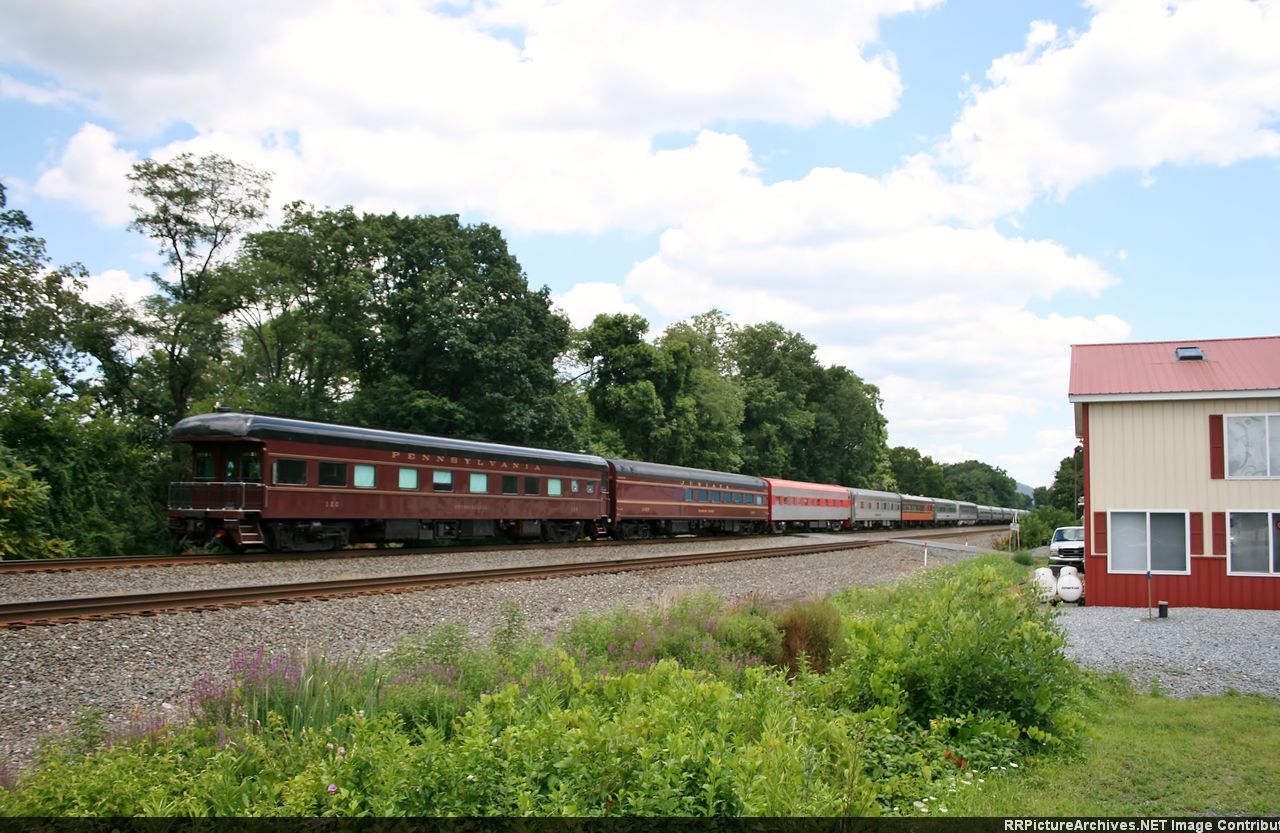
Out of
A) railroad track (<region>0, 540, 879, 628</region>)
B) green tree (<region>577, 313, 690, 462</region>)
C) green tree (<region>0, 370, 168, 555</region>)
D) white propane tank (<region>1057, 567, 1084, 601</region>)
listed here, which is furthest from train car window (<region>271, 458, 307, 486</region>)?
green tree (<region>577, 313, 690, 462</region>)

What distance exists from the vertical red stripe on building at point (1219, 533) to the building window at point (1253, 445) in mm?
861

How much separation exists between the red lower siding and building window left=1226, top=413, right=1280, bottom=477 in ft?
6.22

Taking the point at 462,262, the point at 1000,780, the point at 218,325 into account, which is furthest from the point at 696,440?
the point at 1000,780

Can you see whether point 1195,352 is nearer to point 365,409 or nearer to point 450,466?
point 450,466

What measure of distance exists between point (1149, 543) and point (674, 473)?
19.5m

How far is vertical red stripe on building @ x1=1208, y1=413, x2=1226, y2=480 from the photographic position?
17.6 m

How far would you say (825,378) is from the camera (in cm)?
8031

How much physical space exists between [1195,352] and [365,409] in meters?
29.2

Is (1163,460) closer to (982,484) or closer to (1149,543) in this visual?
(1149,543)

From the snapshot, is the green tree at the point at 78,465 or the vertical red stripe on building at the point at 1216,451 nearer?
the vertical red stripe on building at the point at 1216,451

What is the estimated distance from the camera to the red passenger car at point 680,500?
3192cm

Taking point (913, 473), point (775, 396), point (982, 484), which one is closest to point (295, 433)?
point (775, 396)

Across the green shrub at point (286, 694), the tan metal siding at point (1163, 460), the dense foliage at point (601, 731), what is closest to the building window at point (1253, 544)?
the tan metal siding at point (1163, 460)

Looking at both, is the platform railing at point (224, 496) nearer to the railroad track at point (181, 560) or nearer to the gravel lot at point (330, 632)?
the railroad track at point (181, 560)
